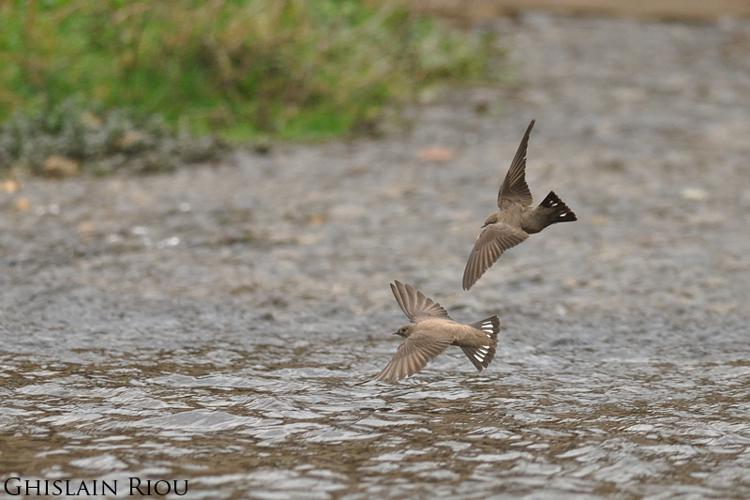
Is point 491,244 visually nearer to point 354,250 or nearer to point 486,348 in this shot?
point 486,348

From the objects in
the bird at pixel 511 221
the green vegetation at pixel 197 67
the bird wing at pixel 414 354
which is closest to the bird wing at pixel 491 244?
the bird at pixel 511 221

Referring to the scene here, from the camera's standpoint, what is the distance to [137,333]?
6.09m

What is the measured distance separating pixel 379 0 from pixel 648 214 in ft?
15.9

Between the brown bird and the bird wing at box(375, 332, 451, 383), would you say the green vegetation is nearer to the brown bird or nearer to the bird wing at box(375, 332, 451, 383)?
the brown bird

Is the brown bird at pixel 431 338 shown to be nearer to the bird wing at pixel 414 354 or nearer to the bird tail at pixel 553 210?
the bird wing at pixel 414 354

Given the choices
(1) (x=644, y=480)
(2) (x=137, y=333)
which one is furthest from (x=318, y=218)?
(1) (x=644, y=480)

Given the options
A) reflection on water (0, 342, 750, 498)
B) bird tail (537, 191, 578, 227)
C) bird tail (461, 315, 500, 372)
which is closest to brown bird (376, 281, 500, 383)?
bird tail (461, 315, 500, 372)

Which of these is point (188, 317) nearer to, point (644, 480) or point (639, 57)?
point (644, 480)

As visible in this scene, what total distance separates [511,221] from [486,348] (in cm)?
51

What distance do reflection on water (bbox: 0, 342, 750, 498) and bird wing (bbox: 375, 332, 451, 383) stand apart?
16 centimetres

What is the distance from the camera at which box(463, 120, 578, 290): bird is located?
16.5ft

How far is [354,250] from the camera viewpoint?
771cm

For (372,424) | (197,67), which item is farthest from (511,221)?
(197,67)

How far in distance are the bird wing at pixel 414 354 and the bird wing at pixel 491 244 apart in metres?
0.30
